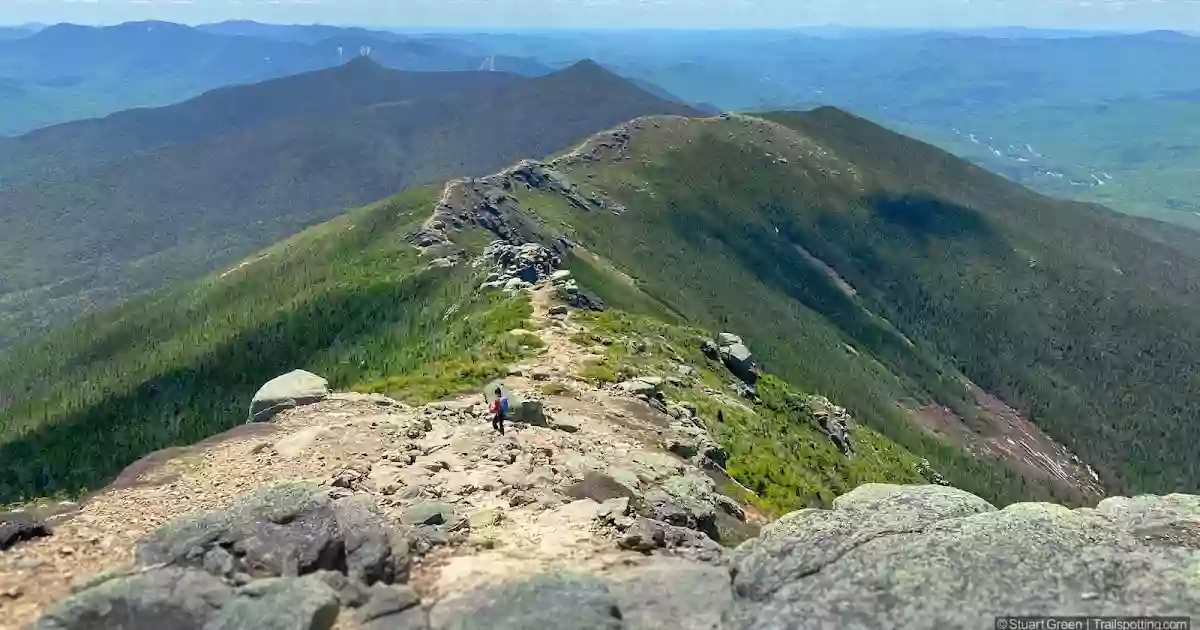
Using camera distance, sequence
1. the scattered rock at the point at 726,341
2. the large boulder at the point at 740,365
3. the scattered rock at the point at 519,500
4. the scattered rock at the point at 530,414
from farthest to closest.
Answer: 1. the scattered rock at the point at 726,341
2. the large boulder at the point at 740,365
3. the scattered rock at the point at 530,414
4. the scattered rock at the point at 519,500

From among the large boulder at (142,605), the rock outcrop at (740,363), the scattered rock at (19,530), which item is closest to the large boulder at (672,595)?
the large boulder at (142,605)

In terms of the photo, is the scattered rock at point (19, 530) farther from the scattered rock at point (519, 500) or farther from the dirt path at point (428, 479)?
the scattered rock at point (519, 500)

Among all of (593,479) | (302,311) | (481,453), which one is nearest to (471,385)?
(481,453)

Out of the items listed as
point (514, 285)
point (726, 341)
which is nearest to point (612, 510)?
point (726, 341)

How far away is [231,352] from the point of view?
138000 mm

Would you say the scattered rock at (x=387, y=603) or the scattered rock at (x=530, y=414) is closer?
the scattered rock at (x=387, y=603)

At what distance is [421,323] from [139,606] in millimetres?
93666

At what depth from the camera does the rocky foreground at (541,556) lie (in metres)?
21.2

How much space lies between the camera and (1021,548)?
22.0m

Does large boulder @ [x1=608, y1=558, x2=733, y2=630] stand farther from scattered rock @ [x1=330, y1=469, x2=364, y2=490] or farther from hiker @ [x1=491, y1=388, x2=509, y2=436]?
hiker @ [x1=491, y1=388, x2=509, y2=436]

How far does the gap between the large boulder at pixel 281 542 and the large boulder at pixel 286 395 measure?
67.3 ft

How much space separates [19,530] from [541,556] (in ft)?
61.8

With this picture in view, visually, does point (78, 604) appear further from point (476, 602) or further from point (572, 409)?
point (572, 409)

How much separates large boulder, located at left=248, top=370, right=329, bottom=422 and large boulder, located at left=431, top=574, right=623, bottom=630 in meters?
28.0
